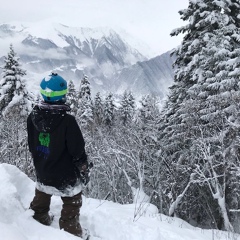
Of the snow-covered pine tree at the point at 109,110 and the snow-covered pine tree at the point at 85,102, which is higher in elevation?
the snow-covered pine tree at the point at 85,102

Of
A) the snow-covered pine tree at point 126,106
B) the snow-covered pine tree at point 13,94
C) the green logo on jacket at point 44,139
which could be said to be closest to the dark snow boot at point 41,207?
the green logo on jacket at point 44,139

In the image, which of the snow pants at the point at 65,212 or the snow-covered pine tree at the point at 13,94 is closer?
the snow pants at the point at 65,212

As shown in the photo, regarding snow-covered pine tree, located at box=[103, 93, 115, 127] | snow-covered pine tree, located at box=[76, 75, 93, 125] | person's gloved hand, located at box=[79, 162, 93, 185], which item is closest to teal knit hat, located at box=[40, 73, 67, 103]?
person's gloved hand, located at box=[79, 162, 93, 185]

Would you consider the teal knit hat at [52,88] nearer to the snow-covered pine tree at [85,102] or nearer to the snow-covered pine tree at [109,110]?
the snow-covered pine tree at [85,102]

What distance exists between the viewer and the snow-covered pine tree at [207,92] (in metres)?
11.7

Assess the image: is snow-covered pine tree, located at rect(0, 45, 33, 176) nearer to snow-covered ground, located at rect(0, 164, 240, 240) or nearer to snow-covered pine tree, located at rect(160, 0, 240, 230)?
snow-covered pine tree, located at rect(160, 0, 240, 230)

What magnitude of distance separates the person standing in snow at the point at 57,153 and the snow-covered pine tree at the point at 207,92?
25.9ft

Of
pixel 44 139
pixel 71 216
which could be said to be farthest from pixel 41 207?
pixel 44 139

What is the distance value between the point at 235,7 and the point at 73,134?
42.6 feet

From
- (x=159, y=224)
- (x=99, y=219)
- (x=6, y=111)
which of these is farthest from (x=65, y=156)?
(x=6, y=111)

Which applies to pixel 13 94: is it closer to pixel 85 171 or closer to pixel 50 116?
pixel 50 116

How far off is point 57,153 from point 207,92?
33.8 ft

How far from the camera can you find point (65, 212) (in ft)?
12.2

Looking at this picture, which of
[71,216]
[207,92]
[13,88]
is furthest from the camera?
[13,88]
